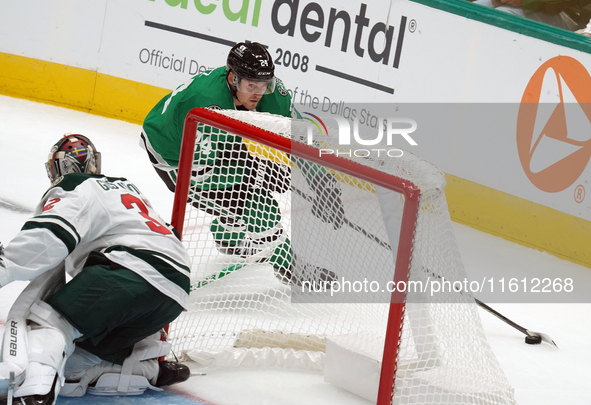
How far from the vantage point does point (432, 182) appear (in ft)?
7.27

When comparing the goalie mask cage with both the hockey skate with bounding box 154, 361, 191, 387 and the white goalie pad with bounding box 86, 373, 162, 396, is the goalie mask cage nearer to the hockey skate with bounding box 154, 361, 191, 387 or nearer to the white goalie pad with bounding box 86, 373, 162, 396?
the hockey skate with bounding box 154, 361, 191, 387

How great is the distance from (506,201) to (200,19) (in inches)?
94.9

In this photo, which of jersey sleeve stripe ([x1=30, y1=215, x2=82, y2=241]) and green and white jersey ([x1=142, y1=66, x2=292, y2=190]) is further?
green and white jersey ([x1=142, y1=66, x2=292, y2=190])

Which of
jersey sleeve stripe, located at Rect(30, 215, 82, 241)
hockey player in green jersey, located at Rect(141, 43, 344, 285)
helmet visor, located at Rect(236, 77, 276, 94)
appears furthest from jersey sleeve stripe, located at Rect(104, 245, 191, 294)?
helmet visor, located at Rect(236, 77, 276, 94)

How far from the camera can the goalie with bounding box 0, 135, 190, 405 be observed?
→ 2064mm

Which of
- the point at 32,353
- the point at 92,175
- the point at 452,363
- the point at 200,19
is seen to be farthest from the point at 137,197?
the point at 200,19

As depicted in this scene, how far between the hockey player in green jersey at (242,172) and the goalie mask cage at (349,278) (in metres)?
0.02

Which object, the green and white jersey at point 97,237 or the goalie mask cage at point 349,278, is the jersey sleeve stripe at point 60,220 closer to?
the green and white jersey at point 97,237

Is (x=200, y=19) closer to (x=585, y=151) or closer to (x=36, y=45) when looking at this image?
(x=36, y=45)

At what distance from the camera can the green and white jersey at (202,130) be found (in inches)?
115

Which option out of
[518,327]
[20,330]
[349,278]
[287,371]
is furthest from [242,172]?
[518,327]

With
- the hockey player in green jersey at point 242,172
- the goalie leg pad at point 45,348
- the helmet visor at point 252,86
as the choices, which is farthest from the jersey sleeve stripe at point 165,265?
the helmet visor at point 252,86

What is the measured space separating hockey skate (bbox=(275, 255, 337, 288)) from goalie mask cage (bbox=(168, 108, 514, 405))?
1.0 inches

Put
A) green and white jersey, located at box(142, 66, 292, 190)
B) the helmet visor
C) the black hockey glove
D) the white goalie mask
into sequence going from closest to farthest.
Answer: the white goalie mask → the black hockey glove → green and white jersey, located at box(142, 66, 292, 190) → the helmet visor
